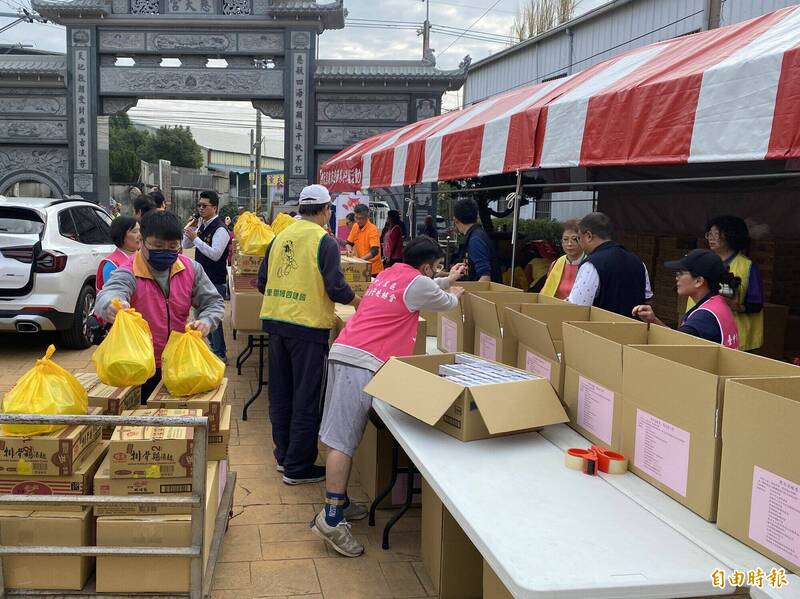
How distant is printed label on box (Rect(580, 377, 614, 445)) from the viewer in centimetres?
259

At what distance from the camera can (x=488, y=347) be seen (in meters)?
3.71

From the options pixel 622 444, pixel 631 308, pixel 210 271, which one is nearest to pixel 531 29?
pixel 210 271

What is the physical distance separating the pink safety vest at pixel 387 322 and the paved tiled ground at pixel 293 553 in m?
1.03

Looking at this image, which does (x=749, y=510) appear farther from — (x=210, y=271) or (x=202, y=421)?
(x=210, y=271)

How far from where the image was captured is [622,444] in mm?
2506

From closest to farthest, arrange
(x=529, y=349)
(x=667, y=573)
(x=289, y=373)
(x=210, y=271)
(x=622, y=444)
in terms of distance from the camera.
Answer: (x=667, y=573) < (x=622, y=444) < (x=529, y=349) < (x=289, y=373) < (x=210, y=271)

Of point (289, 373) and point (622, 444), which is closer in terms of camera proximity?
point (622, 444)

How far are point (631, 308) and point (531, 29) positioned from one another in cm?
2390

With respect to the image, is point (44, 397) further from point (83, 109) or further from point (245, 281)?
point (83, 109)

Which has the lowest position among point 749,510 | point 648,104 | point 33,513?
point 33,513

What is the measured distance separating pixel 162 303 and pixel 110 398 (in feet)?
2.18

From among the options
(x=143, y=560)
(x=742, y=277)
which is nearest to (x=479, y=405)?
(x=143, y=560)

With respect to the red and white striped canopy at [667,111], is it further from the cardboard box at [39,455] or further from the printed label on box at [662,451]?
the cardboard box at [39,455]

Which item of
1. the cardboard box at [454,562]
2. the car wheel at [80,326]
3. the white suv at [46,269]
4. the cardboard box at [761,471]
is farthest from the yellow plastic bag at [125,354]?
the car wheel at [80,326]
